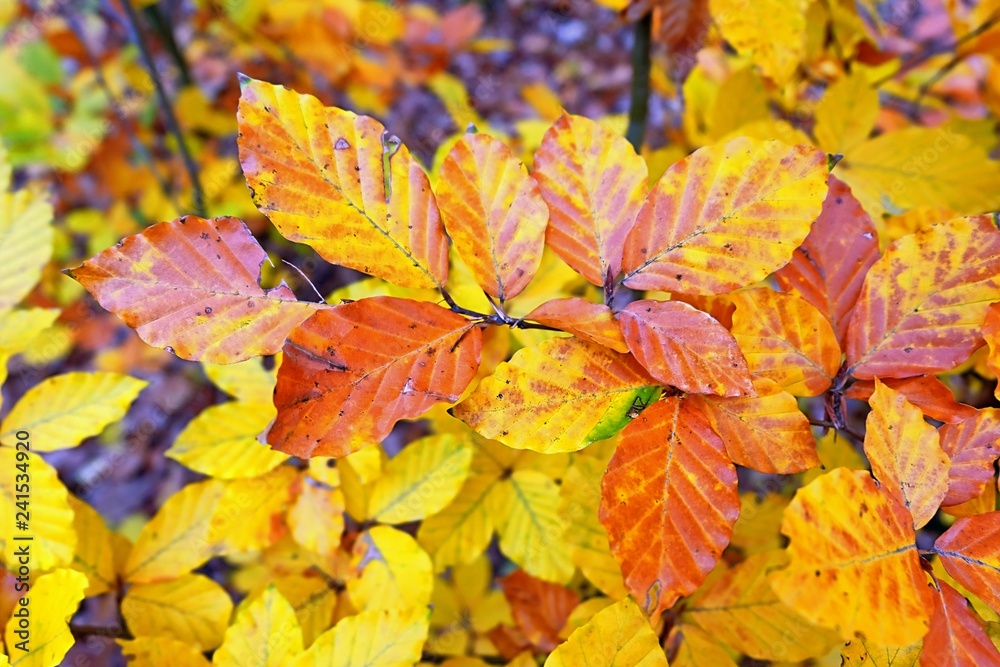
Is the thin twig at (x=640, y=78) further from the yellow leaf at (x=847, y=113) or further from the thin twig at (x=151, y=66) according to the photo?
the thin twig at (x=151, y=66)

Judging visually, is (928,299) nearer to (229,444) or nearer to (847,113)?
(847,113)

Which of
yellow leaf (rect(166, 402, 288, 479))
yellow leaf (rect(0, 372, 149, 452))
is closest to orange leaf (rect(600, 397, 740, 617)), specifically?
yellow leaf (rect(166, 402, 288, 479))

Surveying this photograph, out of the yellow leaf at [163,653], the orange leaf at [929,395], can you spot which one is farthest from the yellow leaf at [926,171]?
the yellow leaf at [163,653]

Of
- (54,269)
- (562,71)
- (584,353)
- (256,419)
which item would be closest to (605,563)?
(584,353)

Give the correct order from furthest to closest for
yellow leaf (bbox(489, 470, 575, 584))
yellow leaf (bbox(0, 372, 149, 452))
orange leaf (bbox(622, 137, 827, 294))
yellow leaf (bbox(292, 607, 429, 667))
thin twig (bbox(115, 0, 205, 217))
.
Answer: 1. thin twig (bbox(115, 0, 205, 217))
2. yellow leaf (bbox(489, 470, 575, 584))
3. yellow leaf (bbox(0, 372, 149, 452))
4. yellow leaf (bbox(292, 607, 429, 667))
5. orange leaf (bbox(622, 137, 827, 294))

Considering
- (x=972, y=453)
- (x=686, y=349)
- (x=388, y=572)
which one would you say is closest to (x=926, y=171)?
(x=972, y=453)

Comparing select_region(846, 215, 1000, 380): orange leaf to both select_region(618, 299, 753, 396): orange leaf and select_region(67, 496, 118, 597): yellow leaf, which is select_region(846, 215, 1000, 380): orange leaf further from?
select_region(67, 496, 118, 597): yellow leaf
